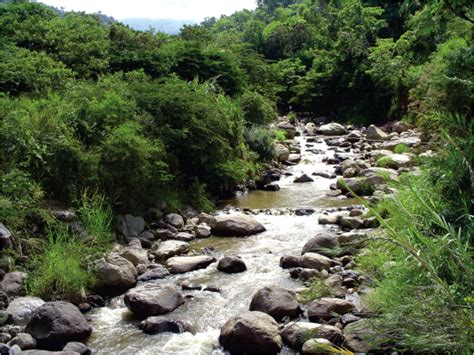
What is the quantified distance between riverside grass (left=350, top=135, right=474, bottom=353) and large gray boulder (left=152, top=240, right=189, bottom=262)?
450cm

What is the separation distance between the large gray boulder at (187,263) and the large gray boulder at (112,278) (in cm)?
88

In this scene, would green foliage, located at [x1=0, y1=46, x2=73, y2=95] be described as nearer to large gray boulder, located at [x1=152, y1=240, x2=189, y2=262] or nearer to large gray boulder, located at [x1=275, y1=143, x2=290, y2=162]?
large gray boulder, located at [x1=152, y1=240, x2=189, y2=262]

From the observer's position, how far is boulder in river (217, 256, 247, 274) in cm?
874

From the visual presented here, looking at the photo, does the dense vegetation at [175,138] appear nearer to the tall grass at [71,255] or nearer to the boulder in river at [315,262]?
the tall grass at [71,255]

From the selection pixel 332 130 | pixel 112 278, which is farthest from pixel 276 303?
pixel 332 130

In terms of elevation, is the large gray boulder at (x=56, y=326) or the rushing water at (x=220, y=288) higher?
the large gray boulder at (x=56, y=326)

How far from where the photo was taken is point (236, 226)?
1084cm

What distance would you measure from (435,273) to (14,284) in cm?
649

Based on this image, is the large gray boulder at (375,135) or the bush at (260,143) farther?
the large gray boulder at (375,135)

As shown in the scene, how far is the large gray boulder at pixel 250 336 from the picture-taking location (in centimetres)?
598

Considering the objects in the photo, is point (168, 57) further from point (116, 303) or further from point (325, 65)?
point (325, 65)

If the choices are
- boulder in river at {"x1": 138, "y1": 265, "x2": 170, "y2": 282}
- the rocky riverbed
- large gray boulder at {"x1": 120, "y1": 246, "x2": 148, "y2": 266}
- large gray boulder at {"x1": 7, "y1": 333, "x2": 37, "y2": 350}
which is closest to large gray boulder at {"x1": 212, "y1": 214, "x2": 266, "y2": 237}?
the rocky riverbed

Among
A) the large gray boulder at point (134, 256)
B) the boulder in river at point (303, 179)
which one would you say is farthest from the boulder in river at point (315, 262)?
the boulder in river at point (303, 179)

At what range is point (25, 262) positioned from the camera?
26.2ft
